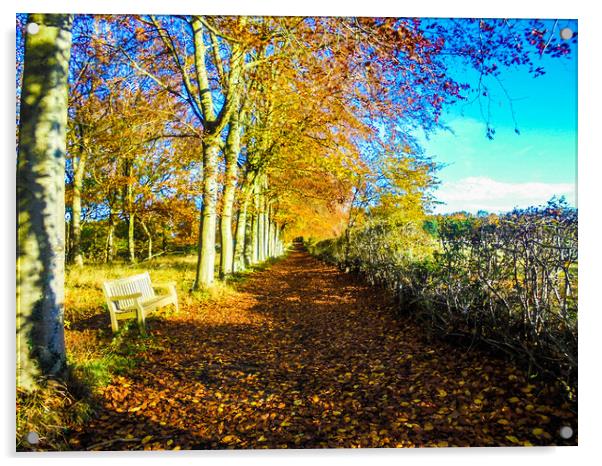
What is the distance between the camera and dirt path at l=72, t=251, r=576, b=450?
2807 mm

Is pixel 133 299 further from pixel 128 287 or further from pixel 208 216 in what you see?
pixel 208 216

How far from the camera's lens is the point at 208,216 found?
6668 mm

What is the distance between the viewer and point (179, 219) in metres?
8.50

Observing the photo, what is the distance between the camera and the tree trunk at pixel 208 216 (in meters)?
6.46

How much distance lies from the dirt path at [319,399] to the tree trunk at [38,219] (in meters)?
0.65

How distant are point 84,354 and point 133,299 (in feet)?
4.63

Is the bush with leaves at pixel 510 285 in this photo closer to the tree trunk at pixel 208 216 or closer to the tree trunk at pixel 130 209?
the tree trunk at pixel 208 216

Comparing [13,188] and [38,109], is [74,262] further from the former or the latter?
[38,109]

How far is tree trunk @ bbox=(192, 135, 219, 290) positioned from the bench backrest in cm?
147

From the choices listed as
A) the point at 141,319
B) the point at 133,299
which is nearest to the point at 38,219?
the point at 141,319

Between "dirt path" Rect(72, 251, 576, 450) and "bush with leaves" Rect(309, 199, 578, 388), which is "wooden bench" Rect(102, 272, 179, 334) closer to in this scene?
"dirt path" Rect(72, 251, 576, 450)

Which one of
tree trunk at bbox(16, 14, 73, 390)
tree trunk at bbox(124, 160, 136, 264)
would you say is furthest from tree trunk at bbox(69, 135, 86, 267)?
tree trunk at bbox(16, 14, 73, 390)
